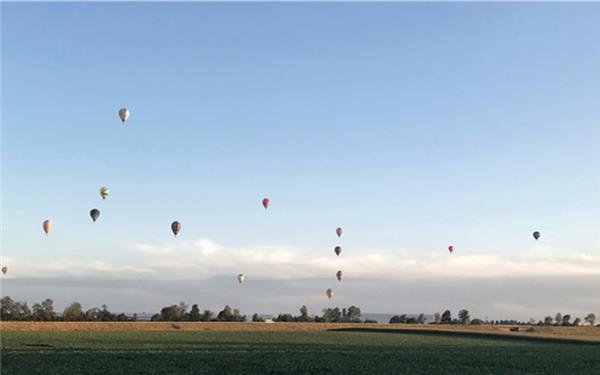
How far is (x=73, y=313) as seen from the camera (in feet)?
462

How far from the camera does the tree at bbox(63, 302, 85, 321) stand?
13225 cm

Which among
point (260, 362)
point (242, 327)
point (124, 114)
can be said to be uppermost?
point (124, 114)

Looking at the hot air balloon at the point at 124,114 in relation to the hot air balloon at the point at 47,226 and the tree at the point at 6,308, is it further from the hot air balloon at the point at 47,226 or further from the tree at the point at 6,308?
the tree at the point at 6,308

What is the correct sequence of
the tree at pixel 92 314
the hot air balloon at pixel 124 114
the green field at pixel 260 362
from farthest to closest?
the tree at pixel 92 314
the hot air balloon at pixel 124 114
the green field at pixel 260 362

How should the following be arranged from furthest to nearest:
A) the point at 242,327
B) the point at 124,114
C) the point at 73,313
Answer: the point at 73,313 → the point at 242,327 → the point at 124,114

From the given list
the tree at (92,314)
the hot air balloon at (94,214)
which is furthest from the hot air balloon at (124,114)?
the tree at (92,314)

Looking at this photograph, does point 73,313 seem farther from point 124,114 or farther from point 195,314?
point 124,114

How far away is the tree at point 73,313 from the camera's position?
13225 cm

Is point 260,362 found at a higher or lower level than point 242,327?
lower

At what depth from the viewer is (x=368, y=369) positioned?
→ 1522 inches

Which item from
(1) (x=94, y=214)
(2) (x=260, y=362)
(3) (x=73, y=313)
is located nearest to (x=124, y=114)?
(1) (x=94, y=214)

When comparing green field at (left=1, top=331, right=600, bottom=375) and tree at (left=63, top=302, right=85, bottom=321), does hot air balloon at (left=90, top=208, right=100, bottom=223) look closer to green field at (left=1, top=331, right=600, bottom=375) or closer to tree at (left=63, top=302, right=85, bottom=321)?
green field at (left=1, top=331, right=600, bottom=375)

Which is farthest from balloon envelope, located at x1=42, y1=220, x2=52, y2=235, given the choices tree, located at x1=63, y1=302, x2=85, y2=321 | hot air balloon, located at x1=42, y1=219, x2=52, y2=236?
tree, located at x1=63, y1=302, x2=85, y2=321

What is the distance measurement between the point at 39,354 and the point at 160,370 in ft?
43.0
